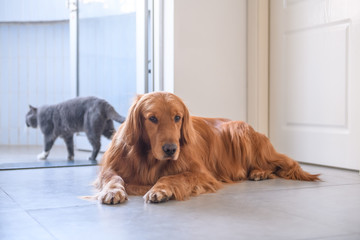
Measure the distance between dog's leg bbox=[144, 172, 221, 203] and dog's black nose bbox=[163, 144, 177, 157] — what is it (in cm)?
12

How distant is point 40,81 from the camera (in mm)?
5113

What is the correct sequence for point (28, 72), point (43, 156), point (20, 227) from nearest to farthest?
point (20, 227)
point (43, 156)
point (28, 72)

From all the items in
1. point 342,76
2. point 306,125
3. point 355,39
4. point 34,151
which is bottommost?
point 34,151

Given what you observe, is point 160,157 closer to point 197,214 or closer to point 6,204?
point 197,214

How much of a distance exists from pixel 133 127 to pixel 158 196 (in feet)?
1.21

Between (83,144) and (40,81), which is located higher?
(40,81)

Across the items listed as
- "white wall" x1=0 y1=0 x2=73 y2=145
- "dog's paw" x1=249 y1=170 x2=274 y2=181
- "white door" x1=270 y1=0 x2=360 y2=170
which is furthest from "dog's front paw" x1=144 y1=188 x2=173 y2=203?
"white wall" x1=0 y1=0 x2=73 y2=145

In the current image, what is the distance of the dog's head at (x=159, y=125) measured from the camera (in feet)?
6.53

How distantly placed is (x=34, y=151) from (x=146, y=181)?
7.33ft

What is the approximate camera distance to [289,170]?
2.61 metres

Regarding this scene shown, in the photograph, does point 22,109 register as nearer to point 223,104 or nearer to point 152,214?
point 223,104

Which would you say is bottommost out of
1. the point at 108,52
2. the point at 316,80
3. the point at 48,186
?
the point at 48,186

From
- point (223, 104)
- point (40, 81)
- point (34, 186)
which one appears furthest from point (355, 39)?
point (40, 81)

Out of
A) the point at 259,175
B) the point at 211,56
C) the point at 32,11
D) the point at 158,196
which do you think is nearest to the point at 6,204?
the point at 158,196
